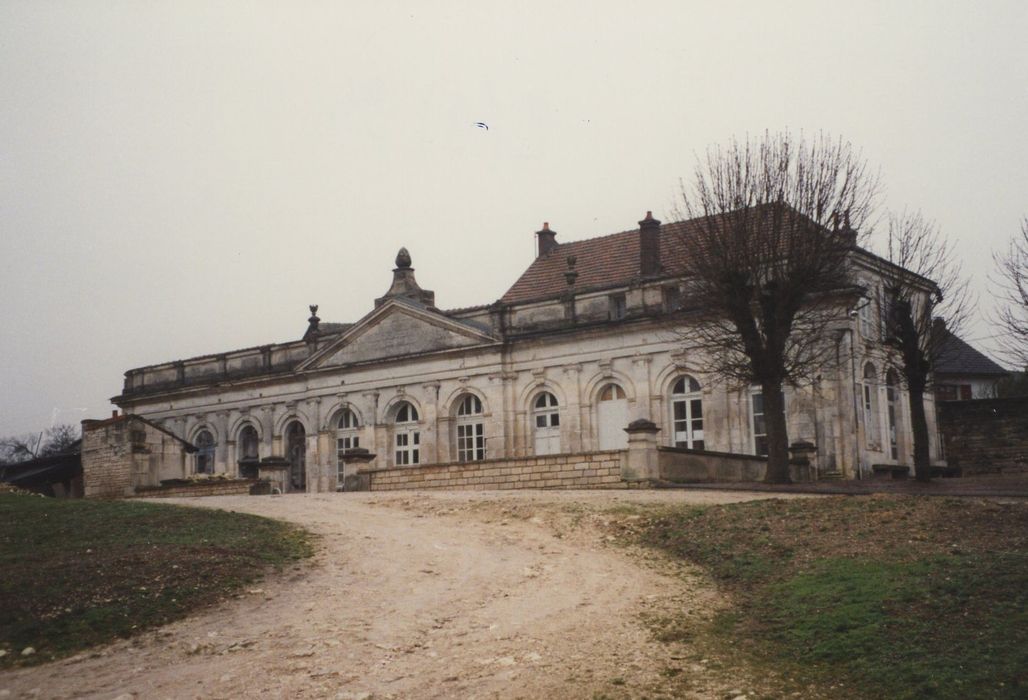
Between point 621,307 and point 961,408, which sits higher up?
point 621,307

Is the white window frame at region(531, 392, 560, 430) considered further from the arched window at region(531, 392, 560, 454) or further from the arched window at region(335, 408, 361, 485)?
the arched window at region(335, 408, 361, 485)

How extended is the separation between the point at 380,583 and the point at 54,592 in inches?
142

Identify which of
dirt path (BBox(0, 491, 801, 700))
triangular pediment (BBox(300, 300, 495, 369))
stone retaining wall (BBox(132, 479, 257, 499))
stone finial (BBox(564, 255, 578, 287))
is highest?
stone finial (BBox(564, 255, 578, 287))

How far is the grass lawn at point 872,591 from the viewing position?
34.0ft

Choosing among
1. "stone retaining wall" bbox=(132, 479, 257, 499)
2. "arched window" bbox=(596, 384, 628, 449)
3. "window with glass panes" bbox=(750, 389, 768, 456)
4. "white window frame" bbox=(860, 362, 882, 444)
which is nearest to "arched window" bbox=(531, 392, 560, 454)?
"arched window" bbox=(596, 384, 628, 449)

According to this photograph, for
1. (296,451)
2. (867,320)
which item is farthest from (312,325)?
(867,320)

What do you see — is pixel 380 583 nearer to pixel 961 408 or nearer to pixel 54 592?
pixel 54 592

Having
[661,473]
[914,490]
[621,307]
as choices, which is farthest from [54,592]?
[621,307]

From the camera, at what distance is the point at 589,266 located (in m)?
41.3

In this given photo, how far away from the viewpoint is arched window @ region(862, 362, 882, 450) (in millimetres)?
33438

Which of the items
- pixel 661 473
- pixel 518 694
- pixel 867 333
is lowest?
pixel 518 694

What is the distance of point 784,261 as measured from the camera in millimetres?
26156

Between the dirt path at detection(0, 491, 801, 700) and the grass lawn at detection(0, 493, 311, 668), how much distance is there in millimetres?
469

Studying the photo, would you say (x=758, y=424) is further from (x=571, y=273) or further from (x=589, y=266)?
(x=589, y=266)
